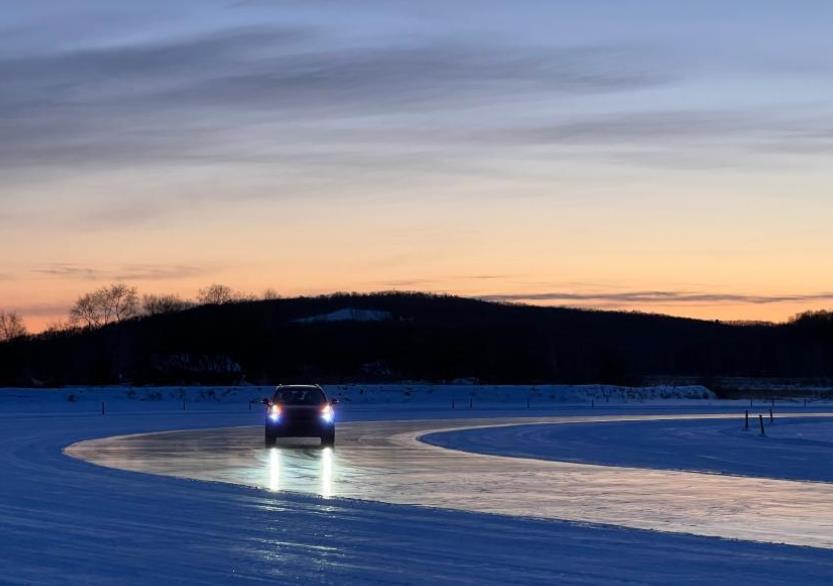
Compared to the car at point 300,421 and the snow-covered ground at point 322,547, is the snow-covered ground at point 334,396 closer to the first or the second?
the car at point 300,421

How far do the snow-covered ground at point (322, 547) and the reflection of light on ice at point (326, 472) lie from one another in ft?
2.84

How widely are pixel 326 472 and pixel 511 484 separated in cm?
421

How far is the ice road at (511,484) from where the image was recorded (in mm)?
16219

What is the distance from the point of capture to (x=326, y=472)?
952 inches

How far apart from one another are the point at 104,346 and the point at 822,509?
12933 cm

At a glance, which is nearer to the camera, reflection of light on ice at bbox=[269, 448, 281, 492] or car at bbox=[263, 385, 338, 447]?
reflection of light on ice at bbox=[269, 448, 281, 492]

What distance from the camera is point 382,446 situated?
3344 cm

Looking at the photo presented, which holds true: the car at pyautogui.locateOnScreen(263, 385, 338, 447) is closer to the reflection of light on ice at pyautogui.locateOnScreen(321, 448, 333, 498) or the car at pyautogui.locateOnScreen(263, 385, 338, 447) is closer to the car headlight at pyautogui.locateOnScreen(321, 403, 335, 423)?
the car headlight at pyautogui.locateOnScreen(321, 403, 335, 423)

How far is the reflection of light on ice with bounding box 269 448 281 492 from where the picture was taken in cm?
2101

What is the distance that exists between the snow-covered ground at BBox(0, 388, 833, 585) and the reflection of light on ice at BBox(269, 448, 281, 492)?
1.29 meters

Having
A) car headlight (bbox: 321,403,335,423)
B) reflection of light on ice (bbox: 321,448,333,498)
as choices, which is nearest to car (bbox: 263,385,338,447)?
car headlight (bbox: 321,403,335,423)

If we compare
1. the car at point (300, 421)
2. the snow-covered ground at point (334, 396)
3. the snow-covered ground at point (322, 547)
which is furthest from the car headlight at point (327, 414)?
the snow-covered ground at point (334, 396)

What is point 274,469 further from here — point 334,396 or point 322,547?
point 334,396

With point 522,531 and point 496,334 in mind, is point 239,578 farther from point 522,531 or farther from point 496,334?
point 496,334
